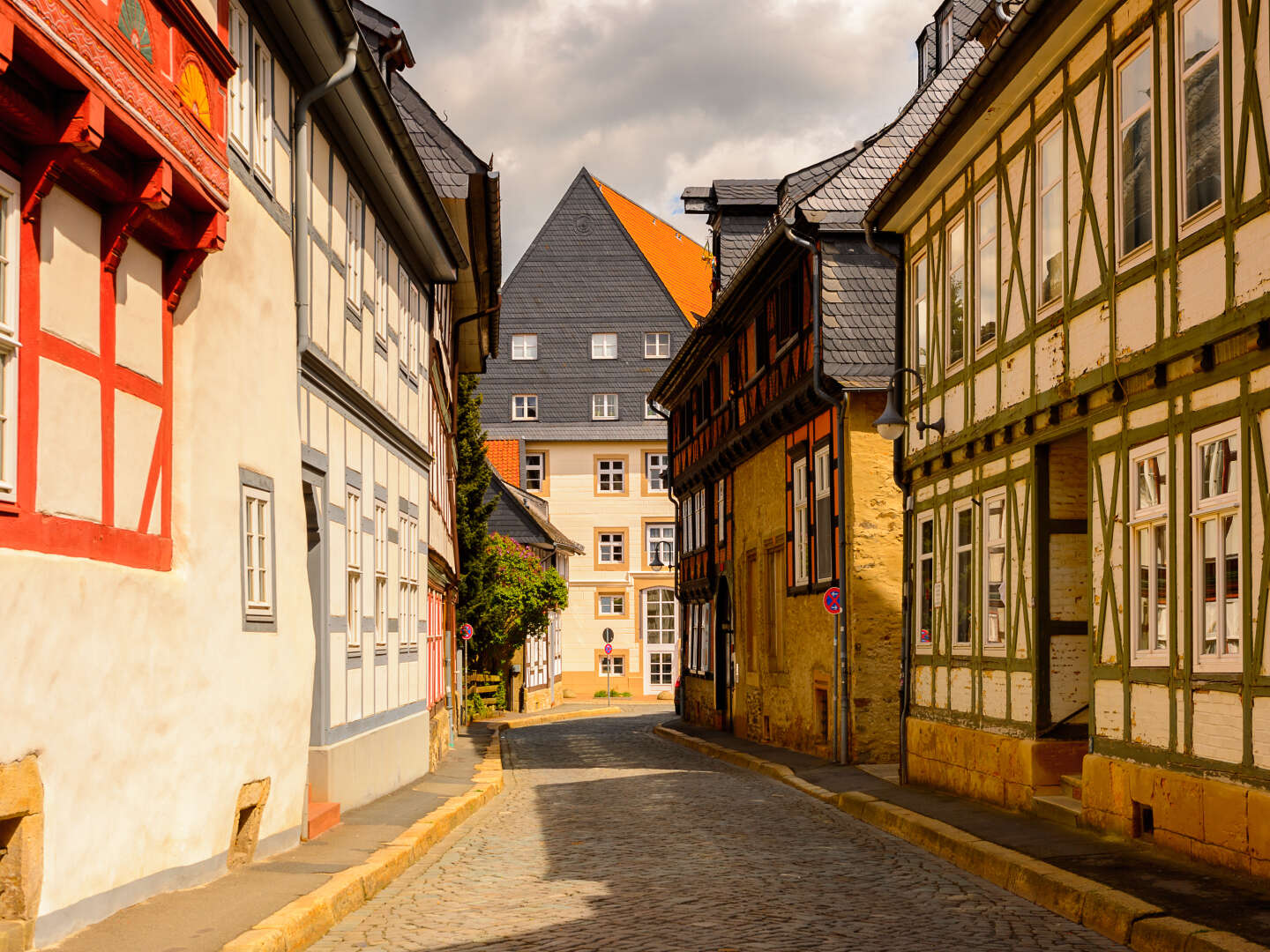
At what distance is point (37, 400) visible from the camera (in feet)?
23.9

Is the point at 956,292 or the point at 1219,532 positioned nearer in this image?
the point at 1219,532

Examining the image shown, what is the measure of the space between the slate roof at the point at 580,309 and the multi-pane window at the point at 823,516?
41075 mm

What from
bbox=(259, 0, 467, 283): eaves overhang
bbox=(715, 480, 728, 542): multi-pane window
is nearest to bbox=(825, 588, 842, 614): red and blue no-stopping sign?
bbox=(259, 0, 467, 283): eaves overhang

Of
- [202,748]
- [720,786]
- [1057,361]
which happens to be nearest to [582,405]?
[720,786]

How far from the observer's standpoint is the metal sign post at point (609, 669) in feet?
208

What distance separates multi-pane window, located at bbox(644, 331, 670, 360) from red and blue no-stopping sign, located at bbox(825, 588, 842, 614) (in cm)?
4421

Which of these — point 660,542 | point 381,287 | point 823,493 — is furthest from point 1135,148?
point 660,542

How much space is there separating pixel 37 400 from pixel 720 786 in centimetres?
1405

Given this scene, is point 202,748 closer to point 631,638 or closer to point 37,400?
point 37,400

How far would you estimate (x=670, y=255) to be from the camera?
71.6 m

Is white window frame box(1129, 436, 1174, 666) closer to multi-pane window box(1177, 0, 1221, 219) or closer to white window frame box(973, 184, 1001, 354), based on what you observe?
multi-pane window box(1177, 0, 1221, 219)

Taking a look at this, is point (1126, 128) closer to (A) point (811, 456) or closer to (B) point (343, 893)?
(B) point (343, 893)

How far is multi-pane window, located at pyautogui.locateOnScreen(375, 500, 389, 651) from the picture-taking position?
17.5m

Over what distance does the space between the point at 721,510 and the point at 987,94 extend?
20838 millimetres
